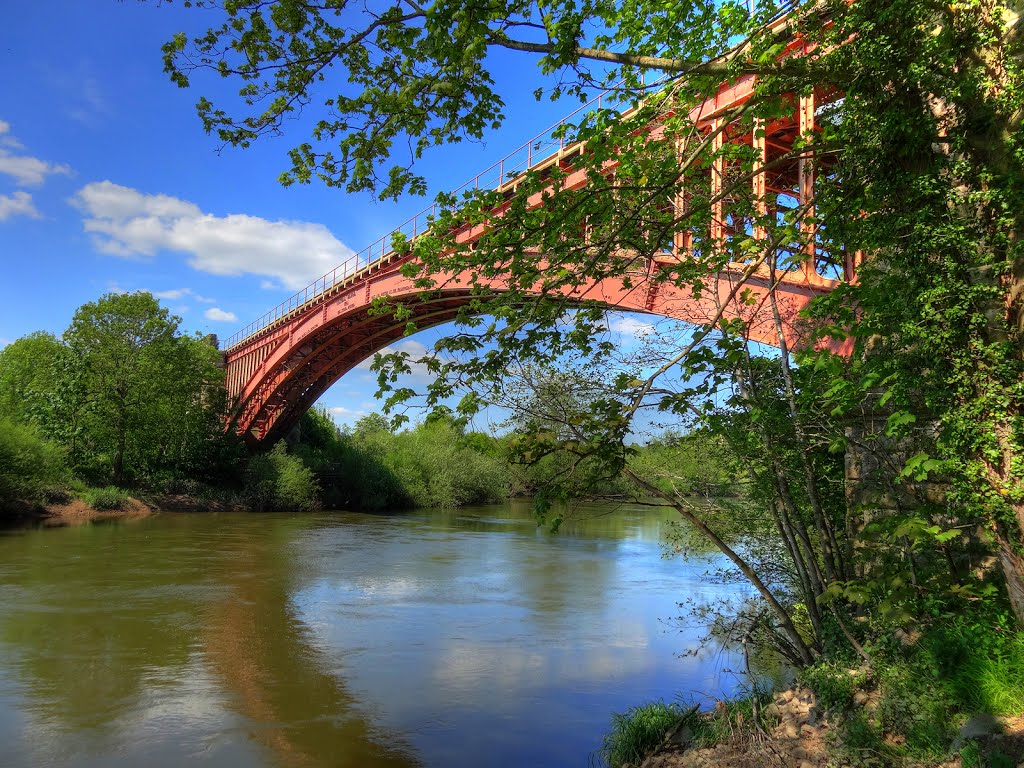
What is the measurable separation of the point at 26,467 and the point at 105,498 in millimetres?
3453

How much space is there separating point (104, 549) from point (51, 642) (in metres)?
8.53

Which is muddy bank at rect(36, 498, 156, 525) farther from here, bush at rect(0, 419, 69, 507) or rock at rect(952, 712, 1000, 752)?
rock at rect(952, 712, 1000, 752)

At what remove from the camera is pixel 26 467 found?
20.4 m

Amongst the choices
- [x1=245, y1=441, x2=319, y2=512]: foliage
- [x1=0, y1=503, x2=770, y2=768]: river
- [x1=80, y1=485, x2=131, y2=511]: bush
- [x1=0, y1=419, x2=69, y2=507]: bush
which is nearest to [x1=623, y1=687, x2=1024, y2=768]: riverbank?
[x1=0, y1=503, x2=770, y2=768]: river

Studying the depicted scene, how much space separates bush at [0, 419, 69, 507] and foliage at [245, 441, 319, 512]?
23.8 feet

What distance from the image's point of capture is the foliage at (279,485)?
2880cm

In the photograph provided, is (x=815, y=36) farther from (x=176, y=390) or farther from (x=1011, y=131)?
(x=176, y=390)

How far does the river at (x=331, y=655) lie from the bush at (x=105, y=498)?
24.3 ft

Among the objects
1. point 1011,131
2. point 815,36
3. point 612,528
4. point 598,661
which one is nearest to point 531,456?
point 1011,131

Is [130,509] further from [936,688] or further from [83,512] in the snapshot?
[936,688]

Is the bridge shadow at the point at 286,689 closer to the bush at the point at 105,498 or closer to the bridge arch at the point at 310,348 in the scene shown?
the bridge arch at the point at 310,348

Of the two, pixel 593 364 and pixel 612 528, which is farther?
pixel 612 528

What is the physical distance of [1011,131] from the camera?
122 inches

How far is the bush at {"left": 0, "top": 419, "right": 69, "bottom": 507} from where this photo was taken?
64.2 feet
